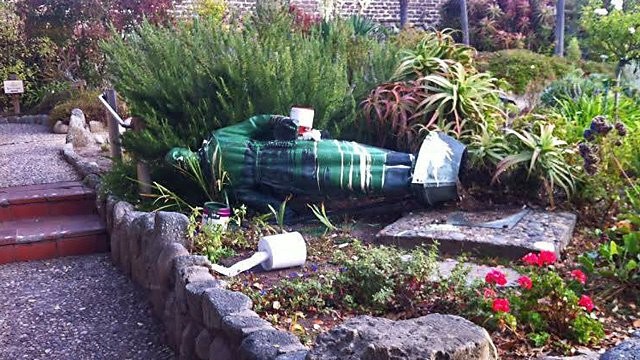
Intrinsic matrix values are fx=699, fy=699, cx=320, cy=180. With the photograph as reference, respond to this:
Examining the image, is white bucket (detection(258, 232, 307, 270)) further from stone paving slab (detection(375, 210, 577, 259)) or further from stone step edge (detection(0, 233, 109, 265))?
stone step edge (detection(0, 233, 109, 265))

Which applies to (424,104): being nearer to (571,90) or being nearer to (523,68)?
(571,90)

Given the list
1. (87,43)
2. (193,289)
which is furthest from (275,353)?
(87,43)

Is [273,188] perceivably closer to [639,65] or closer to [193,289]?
[193,289]

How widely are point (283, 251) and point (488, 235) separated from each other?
116 cm

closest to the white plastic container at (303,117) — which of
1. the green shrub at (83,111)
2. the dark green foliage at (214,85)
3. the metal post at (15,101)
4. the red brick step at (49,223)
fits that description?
the dark green foliage at (214,85)

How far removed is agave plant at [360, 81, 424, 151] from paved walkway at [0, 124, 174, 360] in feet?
6.61

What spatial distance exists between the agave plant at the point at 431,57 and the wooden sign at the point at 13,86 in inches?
321

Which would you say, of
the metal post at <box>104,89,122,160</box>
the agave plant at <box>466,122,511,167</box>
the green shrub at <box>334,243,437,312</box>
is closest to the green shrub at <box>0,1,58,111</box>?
the metal post at <box>104,89,122,160</box>

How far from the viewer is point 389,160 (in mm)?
4430

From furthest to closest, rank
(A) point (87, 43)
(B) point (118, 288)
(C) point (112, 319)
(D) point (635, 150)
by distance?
1. (A) point (87, 43)
2. (D) point (635, 150)
3. (B) point (118, 288)
4. (C) point (112, 319)

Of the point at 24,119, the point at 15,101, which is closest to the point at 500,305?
the point at 24,119

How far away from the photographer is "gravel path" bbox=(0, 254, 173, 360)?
3.43 meters

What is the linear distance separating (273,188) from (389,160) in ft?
2.49

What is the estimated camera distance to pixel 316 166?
4344 mm
